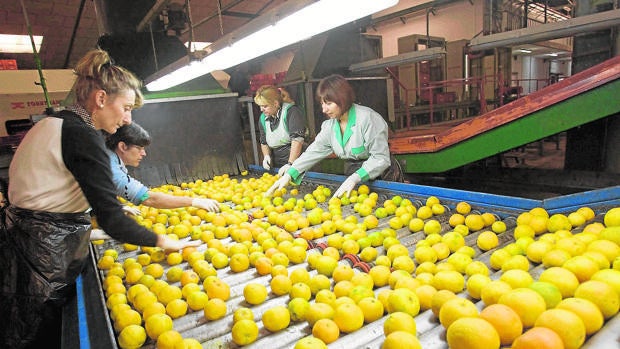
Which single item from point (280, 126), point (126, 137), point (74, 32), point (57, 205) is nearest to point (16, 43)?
point (74, 32)

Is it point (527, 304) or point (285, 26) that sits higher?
point (285, 26)

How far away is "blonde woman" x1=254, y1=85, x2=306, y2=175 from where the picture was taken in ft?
16.7

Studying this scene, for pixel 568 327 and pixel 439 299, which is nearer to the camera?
pixel 568 327

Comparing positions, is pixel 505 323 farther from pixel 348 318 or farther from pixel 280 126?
pixel 280 126

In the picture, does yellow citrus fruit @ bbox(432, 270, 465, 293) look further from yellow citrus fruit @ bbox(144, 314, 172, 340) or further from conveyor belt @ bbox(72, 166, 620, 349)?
yellow citrus fruit @ bbox(144, 314, 172, 340)

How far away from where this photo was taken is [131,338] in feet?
5.22

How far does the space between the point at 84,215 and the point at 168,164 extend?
3.66m

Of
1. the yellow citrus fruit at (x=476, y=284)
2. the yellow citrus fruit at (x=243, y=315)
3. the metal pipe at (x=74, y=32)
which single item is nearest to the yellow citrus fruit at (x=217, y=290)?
the yellow citrus fruit at (x=243, y=315)

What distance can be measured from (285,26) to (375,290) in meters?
1.78

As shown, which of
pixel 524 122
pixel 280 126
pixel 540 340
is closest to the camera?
pixel 540 340

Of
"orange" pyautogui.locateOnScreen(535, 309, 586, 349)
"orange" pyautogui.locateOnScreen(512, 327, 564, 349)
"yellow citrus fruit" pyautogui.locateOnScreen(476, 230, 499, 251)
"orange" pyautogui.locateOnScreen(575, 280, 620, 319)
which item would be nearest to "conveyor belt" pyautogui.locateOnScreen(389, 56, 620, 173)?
"yellow citrus fruit" pyautogui.locateOnScreen(476, 230, 499, 251)

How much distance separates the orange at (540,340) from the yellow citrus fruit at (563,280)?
447mm

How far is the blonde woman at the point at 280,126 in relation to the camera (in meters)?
5.08

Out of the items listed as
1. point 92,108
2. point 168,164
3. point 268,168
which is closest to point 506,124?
point 268,168
